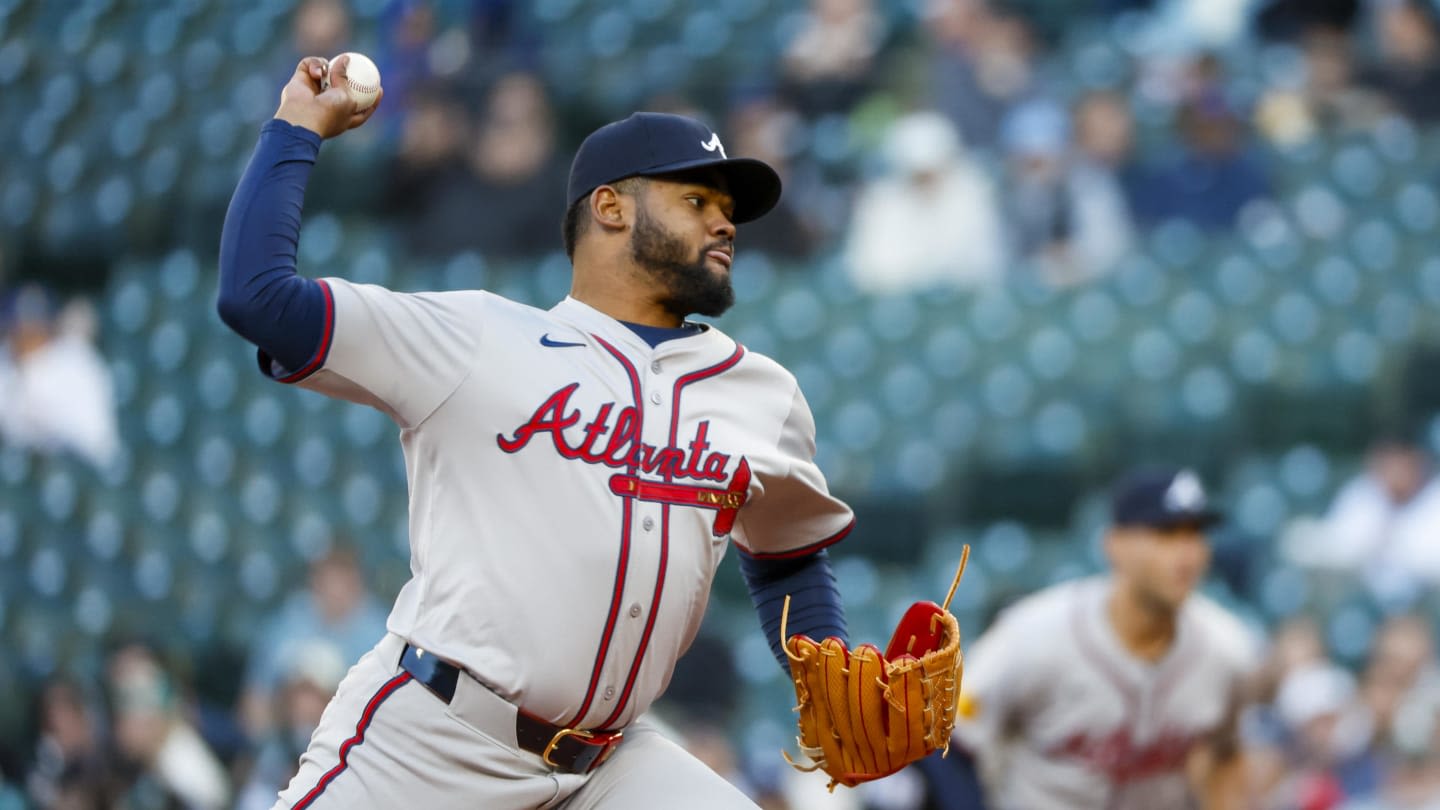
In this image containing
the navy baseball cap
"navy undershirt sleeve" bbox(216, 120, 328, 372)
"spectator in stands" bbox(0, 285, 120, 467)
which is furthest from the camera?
"spectator in stands" bbox(0, 285, 120, 467)

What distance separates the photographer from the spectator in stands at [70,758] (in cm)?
715

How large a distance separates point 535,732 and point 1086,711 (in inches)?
74.9

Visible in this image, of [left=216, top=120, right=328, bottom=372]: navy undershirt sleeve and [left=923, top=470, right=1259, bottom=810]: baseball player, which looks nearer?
[left=216, top=120, right=328, bottom=372]: navy undershirt sleeve

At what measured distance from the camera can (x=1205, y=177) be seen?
25.5 feet

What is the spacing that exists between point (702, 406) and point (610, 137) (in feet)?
1.39

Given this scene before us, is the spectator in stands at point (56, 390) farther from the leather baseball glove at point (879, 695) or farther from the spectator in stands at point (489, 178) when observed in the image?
the leather baseball glove at point (879, 695)

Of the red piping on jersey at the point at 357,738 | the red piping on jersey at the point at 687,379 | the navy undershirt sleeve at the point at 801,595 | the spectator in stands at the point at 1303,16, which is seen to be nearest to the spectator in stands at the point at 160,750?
the navy undershirt sleeve at the point at 801,595

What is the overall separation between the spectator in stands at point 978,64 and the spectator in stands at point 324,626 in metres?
3.07

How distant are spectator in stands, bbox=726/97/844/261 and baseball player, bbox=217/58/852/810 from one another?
211 inches

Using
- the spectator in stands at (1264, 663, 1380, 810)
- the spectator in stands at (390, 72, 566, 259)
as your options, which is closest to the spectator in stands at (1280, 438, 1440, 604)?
the spectator in stands at (1264, 663, 1380, 810)

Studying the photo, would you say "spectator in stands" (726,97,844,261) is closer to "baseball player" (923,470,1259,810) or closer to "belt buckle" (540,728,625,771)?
"baseball player" (923,470,1259,810)

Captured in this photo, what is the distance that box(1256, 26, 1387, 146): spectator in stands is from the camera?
7.91 metres

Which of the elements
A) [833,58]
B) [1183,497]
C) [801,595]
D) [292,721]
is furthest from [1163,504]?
[833,58]

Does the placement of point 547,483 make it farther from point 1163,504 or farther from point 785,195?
point 785,195
